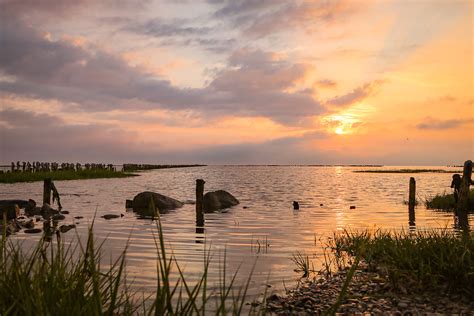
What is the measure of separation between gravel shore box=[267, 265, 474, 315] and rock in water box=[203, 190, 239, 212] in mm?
19538

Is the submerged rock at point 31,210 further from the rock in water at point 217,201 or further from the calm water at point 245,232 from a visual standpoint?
the rock in water at point 217,201

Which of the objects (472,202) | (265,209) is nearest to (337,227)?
(265,209)

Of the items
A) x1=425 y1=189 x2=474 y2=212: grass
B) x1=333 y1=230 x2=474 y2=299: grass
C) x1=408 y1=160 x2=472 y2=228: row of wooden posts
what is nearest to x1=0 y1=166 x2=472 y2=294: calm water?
x1=408 y1=160 x2=472 y2=228: row of wooden posts

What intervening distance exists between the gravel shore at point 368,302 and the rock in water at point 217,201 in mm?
19538

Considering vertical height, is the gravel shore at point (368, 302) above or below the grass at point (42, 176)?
below

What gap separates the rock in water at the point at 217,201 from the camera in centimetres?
2890

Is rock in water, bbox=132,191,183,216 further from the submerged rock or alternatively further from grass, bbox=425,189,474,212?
grass, bbox=425,189,474,212

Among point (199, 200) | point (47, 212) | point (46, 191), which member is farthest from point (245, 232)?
point (46, 191)

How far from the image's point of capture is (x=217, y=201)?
29828mm

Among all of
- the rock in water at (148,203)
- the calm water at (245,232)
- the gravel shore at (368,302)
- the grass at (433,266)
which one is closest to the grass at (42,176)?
the calm water at (245,232)

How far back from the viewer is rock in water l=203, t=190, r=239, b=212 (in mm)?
28895

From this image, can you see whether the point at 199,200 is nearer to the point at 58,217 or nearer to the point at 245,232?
the point at 245,232

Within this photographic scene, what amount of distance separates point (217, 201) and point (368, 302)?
73.2 feet

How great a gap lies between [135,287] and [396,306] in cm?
512
